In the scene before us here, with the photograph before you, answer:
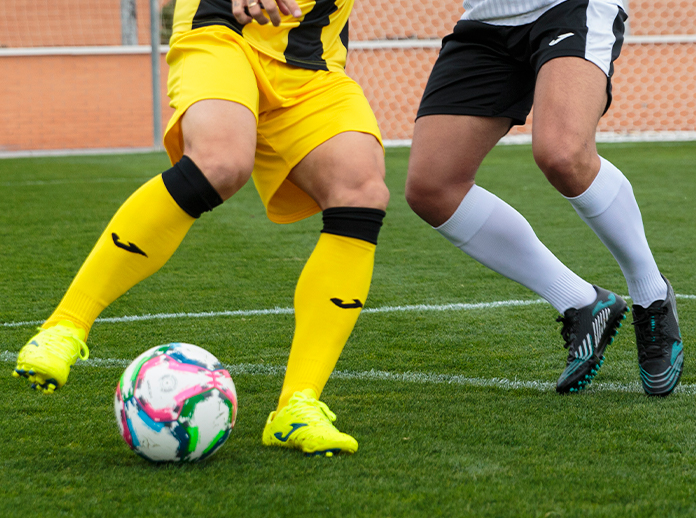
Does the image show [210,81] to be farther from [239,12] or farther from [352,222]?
[352,222]

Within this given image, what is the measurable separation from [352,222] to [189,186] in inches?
16.0

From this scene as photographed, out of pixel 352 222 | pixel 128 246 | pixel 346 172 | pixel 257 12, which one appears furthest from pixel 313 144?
pixel 128 246

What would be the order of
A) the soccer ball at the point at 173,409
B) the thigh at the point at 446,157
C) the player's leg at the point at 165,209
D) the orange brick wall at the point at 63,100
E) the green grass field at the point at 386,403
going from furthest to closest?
the orange brick wall at the point at 63,100 → the thigh at the point at 446,157 → the player's leg at the point at 165,209 → the soccer ball at the point at 173,409 → the green grass field at the point at 386,403

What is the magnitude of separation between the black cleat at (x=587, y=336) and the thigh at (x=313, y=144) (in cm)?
81

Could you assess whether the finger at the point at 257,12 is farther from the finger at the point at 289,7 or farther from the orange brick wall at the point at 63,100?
the orange brick wall at the point at 63,100

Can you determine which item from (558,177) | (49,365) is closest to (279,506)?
(49,365)

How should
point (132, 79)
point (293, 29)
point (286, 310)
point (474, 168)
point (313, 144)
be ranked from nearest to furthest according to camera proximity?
point (313, 144) → point (293, 29) → point (474, 168) → point (286, 310) → point (132, 79)

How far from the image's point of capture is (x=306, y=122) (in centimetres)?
237

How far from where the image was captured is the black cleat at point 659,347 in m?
2.53

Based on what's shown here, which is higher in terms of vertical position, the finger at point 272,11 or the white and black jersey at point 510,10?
the finger at point 272,11

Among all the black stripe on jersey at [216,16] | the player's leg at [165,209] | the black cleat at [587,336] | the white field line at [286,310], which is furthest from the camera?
the white field line at [286,310]

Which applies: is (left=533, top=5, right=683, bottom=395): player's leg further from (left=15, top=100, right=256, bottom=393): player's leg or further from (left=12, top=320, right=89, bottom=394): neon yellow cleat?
(left=12, top=320, right=89, bottom=394): neon yellow cleat

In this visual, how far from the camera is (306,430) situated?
6.70 ft

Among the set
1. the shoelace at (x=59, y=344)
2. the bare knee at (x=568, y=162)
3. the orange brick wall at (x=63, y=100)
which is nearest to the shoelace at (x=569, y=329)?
the bare knee at (x=568, y=162)
